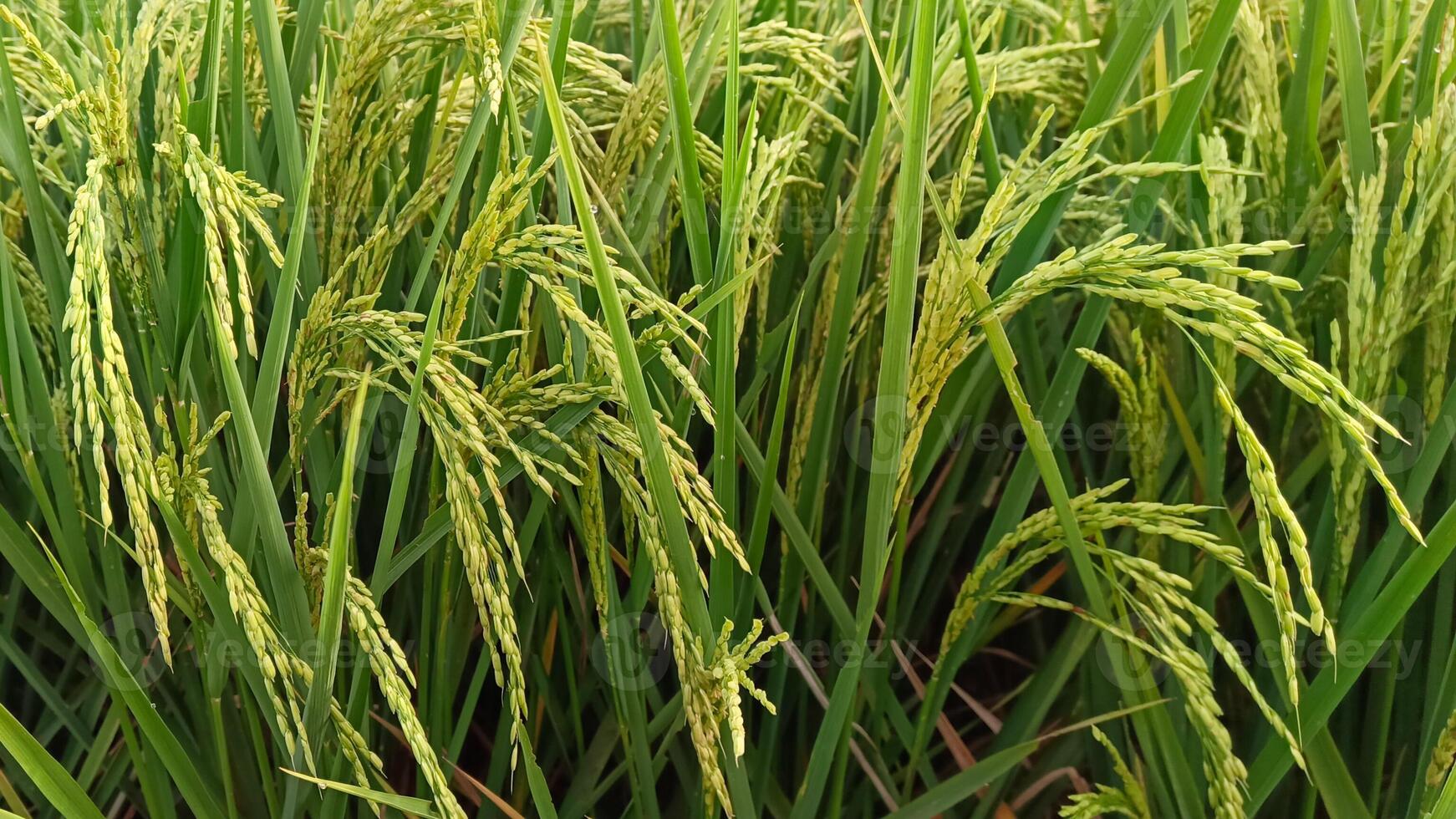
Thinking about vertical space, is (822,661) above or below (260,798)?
above

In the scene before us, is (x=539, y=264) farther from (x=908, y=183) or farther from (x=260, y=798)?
(x=260, y=798)

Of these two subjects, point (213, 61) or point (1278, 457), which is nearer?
point (213, 61)

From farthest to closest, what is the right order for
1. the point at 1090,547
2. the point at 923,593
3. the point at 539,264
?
the point at 923,593 < the point at 1090,547 < the point at 539,264

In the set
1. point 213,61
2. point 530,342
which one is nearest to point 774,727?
point 530,342

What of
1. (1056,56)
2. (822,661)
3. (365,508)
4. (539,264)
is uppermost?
(1056,56)

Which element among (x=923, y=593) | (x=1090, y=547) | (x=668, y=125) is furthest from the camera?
(x=923, y=593)

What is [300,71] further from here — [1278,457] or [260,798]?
[1278,457]
